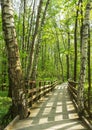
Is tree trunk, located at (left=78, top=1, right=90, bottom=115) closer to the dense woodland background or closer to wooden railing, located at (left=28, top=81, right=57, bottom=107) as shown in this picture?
the dense woodland background

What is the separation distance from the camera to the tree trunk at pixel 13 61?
10.0m

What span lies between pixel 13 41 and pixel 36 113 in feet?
10.2

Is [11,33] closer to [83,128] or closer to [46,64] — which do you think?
[83,128]

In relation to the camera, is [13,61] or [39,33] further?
[39,33]

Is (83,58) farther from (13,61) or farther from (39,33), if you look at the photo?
(39,33)

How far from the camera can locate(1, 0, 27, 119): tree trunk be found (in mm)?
10016

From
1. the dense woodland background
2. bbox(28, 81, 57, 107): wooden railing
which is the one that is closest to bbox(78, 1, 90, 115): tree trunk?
the dense woodland background

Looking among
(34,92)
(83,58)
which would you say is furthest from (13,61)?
(34,92)

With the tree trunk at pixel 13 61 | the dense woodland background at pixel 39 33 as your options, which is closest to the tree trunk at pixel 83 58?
the dense woodland background at pixel 39 33

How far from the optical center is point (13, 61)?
1027 cm

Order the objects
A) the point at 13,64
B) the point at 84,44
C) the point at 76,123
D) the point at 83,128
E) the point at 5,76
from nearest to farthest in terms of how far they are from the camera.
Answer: the point at 83,128
the point at 76,123
the point at 13,64
the point at 84,44
the point at 5,76

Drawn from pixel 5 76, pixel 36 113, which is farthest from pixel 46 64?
pixel 36 113

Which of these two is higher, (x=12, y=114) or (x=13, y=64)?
(x=13, y=64)

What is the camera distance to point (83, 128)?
8789 mm
